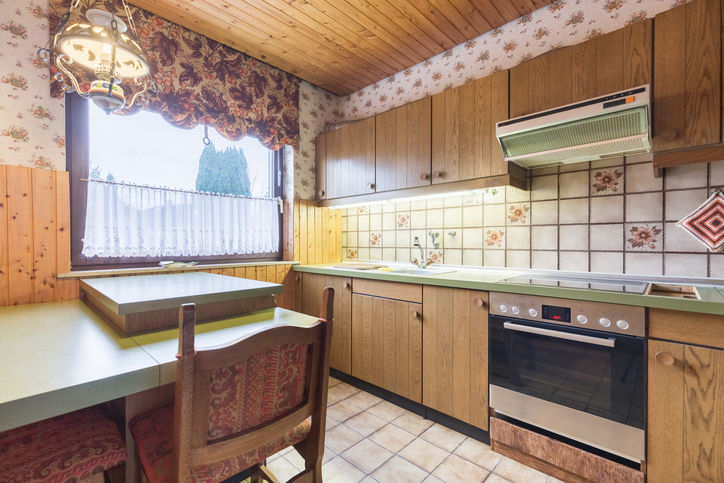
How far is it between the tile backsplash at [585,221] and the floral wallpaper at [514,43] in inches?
32.0

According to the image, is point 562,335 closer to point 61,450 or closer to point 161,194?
point 61,450

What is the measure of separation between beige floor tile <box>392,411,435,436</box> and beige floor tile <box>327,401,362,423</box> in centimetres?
28

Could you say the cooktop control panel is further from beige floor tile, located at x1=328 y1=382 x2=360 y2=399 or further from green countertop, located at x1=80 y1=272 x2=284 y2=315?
beige floor tile, located at x1=328 y1=382 x2=360 y2=399

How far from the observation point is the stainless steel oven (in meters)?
1.37

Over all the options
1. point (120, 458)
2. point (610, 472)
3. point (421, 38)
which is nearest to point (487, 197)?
point (421, 38)

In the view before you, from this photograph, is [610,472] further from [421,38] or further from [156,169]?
[156,169]

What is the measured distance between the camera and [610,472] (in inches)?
56.1

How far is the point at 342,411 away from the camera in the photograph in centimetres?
216

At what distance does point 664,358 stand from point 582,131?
3.55ft

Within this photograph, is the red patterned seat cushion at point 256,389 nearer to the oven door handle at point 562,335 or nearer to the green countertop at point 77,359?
the green countertop at point 77,359

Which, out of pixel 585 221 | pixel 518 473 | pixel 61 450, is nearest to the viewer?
pixel 61 450

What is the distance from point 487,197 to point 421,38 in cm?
131

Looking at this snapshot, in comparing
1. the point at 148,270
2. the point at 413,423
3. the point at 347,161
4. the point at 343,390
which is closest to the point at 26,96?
the point at 148,270

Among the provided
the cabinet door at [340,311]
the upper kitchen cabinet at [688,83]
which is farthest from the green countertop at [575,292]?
the upper kitchen cabinet at [688,83]
